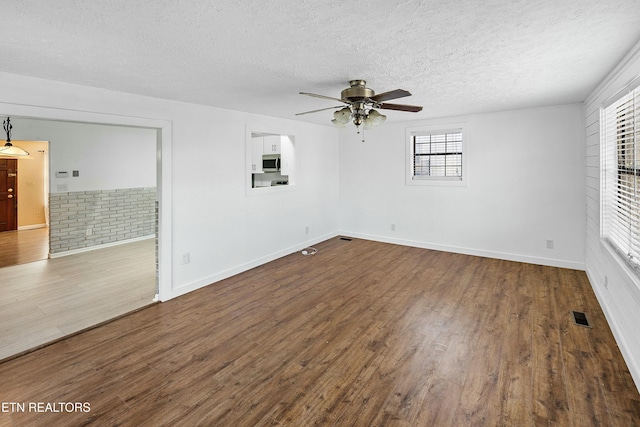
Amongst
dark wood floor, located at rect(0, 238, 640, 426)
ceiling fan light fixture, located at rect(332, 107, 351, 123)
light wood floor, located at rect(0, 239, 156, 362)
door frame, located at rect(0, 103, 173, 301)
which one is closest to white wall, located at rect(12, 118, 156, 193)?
light wood floor, located at rect(0, 239, 156, 362)

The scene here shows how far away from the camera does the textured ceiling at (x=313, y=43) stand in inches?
66.9

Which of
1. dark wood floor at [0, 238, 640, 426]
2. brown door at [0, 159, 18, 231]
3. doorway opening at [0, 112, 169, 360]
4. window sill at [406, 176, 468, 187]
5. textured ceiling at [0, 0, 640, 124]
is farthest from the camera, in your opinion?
brown door at [0, 159, 18, 231]

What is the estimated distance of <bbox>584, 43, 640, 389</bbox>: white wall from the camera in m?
2.33

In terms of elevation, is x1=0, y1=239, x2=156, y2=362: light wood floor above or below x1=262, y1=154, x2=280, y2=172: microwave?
below

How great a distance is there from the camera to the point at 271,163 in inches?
250

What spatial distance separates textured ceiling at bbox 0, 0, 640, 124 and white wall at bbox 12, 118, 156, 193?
11.5 ft

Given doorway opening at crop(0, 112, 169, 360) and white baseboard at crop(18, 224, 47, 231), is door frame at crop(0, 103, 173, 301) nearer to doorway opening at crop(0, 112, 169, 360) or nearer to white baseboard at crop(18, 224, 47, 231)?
doorway opening at crop(0, 112, 169, 360)

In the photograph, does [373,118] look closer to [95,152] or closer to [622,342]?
[622,342]

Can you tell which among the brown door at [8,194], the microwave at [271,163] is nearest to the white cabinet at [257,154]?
the microwave at [271,163]

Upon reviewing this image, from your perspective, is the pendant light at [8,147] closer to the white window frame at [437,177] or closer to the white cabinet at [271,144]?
the white cabinet at [271,144]

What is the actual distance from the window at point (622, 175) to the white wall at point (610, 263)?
0.12 m

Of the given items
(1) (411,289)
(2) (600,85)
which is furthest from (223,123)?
(2) (600,85)

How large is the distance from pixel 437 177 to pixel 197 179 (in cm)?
415

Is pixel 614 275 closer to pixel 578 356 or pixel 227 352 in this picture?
pixel 578 356
